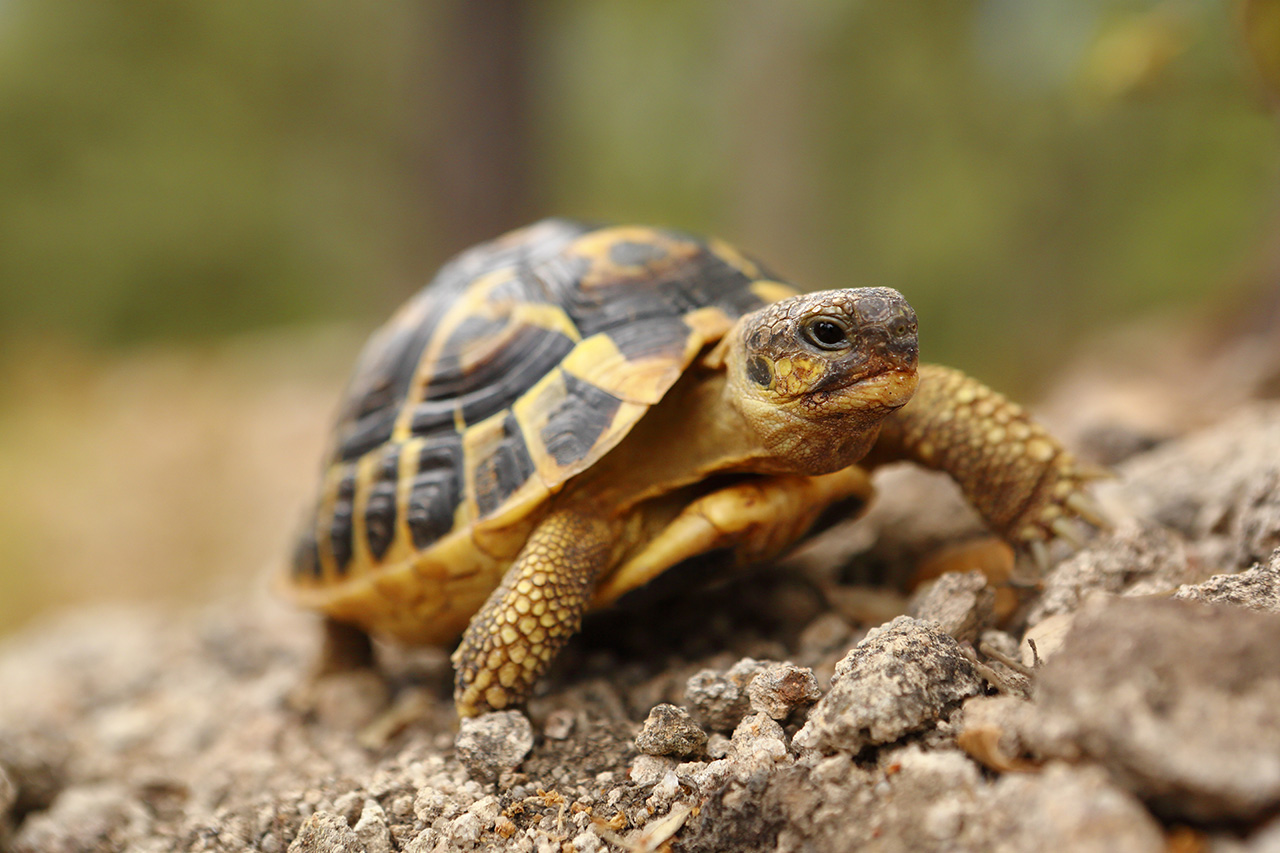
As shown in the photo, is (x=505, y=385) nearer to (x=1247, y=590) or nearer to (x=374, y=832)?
(x=374, y=832)

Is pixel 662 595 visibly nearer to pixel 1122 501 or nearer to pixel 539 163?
pixel 1122 501

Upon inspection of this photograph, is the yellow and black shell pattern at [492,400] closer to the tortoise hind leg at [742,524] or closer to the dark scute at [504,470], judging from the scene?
the dark scute at [504,470]

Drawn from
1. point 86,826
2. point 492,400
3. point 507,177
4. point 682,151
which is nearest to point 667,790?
point 492,400

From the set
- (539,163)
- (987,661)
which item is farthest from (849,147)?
(987,661)

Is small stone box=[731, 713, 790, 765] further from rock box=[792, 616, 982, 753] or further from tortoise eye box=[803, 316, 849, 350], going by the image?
tortoise eye box=[803, 316, 849, 350]

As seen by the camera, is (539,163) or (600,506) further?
(539,163)

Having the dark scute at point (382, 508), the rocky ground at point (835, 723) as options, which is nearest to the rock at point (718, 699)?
the rocky ground at point (835, 723)
